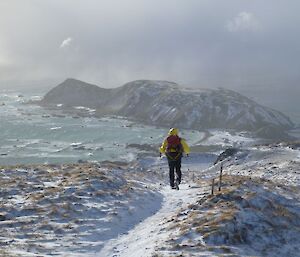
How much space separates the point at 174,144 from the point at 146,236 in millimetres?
8498

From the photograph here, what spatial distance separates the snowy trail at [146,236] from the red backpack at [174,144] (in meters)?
3.26

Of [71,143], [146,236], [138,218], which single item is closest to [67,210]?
[138,218]

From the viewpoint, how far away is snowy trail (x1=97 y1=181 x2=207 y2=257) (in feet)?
63.3

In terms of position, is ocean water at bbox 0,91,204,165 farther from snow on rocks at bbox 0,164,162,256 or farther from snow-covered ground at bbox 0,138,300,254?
snow-covered ground at bbox 0,138,300,254

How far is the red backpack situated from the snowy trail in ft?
10.7

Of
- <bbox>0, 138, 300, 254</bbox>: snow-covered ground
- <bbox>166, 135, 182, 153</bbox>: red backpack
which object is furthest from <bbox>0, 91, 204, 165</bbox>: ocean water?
<bbox>166, 135, 182, 153</bbox>: red backpack

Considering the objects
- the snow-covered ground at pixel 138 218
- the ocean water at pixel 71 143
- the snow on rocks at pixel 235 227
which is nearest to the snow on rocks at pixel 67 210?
the snow-covered ground at pixel 138 218

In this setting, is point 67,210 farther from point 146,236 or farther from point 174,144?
point 174,144

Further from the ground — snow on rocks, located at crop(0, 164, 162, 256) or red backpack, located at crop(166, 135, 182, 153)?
red backpack, located at crop(166, 135, 182, 153)

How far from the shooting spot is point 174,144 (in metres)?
28.1

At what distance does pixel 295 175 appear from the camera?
4794 cm

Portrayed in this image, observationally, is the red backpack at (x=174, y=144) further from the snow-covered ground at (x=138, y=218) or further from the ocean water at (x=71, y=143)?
the ocean water at (x=71, y=143)

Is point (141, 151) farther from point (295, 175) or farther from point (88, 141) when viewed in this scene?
point (295, 175)

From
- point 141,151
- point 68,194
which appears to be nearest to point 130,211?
point 68,194
